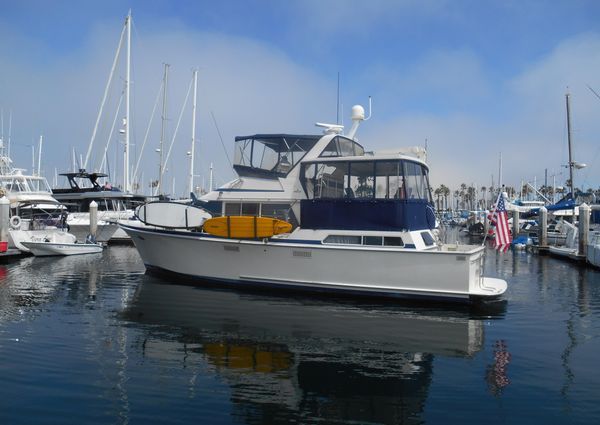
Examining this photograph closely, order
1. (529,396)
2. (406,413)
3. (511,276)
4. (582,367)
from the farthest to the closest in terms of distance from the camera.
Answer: (511,276) → (582,367) → (529,396) → (406,413)

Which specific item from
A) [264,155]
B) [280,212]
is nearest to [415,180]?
[280,212]

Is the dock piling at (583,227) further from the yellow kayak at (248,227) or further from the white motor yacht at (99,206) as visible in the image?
the white motor yacht at (99,206)

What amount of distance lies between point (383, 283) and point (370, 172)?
3098 millimetres

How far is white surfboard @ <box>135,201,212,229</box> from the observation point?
48.9ft

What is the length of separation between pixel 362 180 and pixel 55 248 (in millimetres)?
18245

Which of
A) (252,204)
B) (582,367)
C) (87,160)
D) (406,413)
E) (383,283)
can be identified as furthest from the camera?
(87,160)

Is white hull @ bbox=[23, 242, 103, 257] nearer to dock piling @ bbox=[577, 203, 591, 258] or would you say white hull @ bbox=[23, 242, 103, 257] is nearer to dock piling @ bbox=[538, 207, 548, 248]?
dock piling @ bbox=[577, 203, 591, 258]

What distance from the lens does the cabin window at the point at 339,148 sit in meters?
14.4

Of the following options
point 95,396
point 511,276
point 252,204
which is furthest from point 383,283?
point 511,276

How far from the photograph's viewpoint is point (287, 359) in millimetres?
8141

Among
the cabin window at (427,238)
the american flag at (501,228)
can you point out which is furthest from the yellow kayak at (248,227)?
the american flag at (501,228)

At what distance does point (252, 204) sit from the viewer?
1473 centimetres

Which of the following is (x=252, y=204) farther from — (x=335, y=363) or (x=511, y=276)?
(x=511, y=276)

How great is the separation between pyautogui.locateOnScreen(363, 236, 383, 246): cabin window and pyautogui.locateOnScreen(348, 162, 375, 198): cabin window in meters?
1.17
